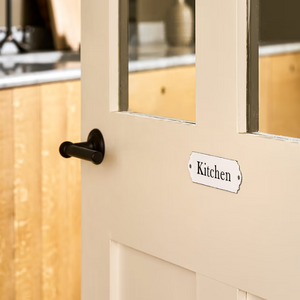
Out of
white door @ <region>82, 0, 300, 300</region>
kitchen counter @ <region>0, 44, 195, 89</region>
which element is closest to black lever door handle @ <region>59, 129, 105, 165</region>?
white door @ <region>82, 0, 300, 300</region>

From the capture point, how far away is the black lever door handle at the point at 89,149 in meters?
0.75

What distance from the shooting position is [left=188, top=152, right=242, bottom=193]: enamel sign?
606 millimetres

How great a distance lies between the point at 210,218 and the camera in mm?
642

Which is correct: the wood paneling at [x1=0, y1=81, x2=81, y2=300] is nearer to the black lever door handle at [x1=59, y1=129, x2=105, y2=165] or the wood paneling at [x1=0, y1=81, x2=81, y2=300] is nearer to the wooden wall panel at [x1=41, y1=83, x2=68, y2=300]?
the wooden wall panel at [x1=41, y1=83, x2=68, y2=300]

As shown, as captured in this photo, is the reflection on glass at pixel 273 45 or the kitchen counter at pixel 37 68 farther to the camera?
the kitchen counter at pixel 37 68

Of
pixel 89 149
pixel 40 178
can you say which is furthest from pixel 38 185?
pixel 89 149

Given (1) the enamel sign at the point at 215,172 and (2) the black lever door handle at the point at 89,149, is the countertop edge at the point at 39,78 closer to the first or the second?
(2) the black lever door handle at the point at 89,149

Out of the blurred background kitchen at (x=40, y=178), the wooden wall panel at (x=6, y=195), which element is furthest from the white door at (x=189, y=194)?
the wooden wall panel at (x=6, y=195)

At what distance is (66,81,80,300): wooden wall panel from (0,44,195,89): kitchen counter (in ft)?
0.23

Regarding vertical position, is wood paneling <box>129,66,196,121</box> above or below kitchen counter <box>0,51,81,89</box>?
below

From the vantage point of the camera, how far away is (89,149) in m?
0.78

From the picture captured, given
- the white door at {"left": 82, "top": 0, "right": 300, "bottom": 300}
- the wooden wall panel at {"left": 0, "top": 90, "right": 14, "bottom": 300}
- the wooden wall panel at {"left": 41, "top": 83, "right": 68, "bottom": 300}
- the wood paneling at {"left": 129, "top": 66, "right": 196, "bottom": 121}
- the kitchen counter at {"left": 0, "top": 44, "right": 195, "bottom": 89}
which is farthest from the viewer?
the wooden wall panel at {"left": 41, "top": 83, "right": 68, "bottom": 300}

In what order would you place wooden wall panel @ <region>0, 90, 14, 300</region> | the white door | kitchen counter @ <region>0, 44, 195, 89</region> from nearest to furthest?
the white door → kitchen counter @ <region>0, 44, 195, 89</region> → wooden wall panel @ <region>0, 90, 14, 300</region>

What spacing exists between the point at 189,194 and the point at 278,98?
29cm
